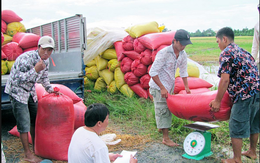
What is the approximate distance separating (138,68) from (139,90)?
53 centimetres

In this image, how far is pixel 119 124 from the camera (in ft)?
13.3

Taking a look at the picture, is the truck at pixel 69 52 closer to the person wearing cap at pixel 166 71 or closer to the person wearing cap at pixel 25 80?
the person wearing cap at pixel 25 80

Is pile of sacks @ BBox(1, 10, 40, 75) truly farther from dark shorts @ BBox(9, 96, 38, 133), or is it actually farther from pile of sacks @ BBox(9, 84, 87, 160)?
pile of sacks @ BBox(9, 84, 87, 160)

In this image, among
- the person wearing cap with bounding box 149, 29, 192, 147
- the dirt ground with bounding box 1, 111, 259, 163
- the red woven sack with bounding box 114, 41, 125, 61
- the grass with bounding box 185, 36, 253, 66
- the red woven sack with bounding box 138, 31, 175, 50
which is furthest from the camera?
the grass with bounding box 185, 36, 253, 66

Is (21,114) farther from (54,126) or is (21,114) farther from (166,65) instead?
(166,65)

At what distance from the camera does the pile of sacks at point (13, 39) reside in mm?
4943

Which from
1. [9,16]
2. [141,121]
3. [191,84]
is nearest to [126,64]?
[141,121]

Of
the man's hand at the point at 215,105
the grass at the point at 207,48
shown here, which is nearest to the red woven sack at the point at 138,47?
the man's hand at the point at 215,105

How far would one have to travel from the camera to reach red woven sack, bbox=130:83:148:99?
16.2 ft

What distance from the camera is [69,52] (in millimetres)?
4641

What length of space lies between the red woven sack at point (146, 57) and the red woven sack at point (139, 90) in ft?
1.95

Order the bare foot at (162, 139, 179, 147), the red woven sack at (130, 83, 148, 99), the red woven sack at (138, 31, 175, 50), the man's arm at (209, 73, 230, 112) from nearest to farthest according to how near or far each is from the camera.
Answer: the man's arm at (209, 73, 230, 112), the bare foot at (162, 139, 179, 147), the red woven sack at (138, 31, 175, 50), the red woven sack at (130, 83, 148, 99)

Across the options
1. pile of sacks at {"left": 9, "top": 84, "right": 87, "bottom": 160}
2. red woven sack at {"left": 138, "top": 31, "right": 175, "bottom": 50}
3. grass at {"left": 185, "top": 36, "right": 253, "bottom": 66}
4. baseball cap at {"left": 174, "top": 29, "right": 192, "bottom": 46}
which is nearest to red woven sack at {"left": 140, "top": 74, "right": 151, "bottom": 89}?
red woven sack at {"left": 138, "top": 31, "right": 175, "bottom": 50}

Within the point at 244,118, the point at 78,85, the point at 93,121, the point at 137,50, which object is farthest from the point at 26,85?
the point at 137,50
